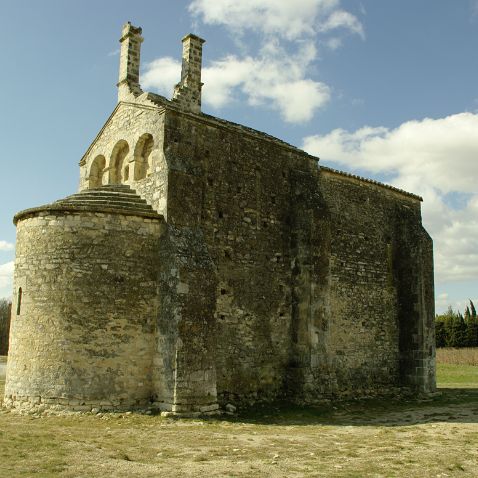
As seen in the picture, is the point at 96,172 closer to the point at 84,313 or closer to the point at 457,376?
the point at 84,313

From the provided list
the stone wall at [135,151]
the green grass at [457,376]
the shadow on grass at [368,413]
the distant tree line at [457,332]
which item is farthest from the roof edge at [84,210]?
the distant tree line at [457,332]

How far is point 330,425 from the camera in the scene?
12.4 meters

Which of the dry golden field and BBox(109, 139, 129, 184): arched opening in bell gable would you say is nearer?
BBox(109, 139, 129, 184): arched opening in bell gable

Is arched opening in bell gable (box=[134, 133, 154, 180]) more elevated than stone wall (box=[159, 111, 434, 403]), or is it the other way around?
arched opening in bell gable (box=[134, 133, 154, 180])

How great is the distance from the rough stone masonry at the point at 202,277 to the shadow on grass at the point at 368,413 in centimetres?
53

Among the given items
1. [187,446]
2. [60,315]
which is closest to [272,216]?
[60,315]

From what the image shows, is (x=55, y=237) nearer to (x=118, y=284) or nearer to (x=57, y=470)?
(x=118, y=284)

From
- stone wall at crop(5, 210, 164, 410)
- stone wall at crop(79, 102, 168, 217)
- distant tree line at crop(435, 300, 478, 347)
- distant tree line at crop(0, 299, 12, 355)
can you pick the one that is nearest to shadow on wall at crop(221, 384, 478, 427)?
stone wall at crop(5, 210, 164, 410)

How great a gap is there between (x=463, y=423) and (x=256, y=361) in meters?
5.12

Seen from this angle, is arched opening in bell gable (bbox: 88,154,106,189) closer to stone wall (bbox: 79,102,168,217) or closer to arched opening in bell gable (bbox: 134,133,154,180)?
stone wall (bbox: 79,102,168,217)

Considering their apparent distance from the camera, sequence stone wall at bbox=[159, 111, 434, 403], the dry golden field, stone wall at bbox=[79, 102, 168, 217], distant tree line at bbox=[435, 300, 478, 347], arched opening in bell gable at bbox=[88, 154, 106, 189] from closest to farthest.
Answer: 1. stone wall at bbox=[79, 102, 168, 217]
2. stone wall at bbox=[159, 111, 434, 403]
3. arched opening in bell gable at bbox=[88, 154, 106, 189]
4. the dry golden field
5. distant tree line at bbox=[435, 300, 478, 347]

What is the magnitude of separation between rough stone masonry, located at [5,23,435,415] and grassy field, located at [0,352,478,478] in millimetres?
1048

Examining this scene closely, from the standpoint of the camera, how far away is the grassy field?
765 centimetres

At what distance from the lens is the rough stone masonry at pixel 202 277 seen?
1231 centimetres
